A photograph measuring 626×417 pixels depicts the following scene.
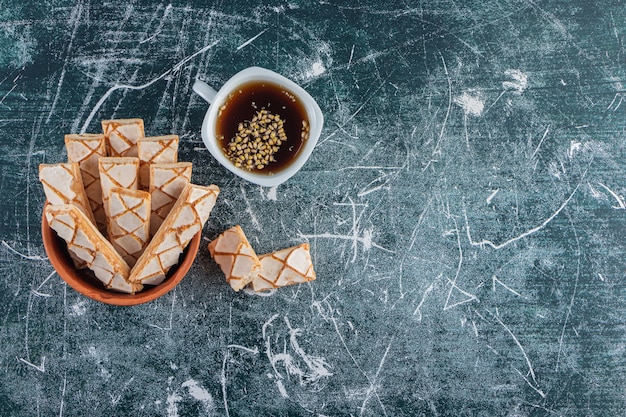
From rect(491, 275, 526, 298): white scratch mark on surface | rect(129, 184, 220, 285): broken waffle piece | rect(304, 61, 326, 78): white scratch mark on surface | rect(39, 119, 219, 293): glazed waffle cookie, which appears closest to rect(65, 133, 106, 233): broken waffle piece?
rect(39, 119, 219, 293): glazed waffle cookie

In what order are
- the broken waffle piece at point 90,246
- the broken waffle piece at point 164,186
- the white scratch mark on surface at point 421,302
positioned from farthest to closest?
the white scratch mark on surface at point 421,302
the broken waffle piece at point 164,186
the broken waffle piece at point 90,246

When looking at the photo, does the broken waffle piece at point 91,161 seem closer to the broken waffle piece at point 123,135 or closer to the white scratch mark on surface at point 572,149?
the broken waffle piece at point 123,135

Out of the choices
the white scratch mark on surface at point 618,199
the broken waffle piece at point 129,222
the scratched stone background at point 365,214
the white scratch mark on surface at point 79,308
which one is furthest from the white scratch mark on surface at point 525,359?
the white scratch mark on surface at point 79,308

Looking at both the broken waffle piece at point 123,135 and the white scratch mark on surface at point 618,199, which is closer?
the broken waffle piece at point 123,135

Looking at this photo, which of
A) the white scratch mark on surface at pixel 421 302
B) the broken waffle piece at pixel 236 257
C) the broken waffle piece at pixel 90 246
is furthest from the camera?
the white scratch mark on surface at pixel 421 302

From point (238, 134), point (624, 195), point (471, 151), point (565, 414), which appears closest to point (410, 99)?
point (471, 151)

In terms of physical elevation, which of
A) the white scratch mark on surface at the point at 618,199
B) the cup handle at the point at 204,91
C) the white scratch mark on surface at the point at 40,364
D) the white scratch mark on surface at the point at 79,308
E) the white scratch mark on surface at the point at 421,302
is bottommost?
the white scratch mark on surface at the point at 40,364

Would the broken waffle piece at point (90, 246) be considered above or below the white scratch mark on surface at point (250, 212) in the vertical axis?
above
